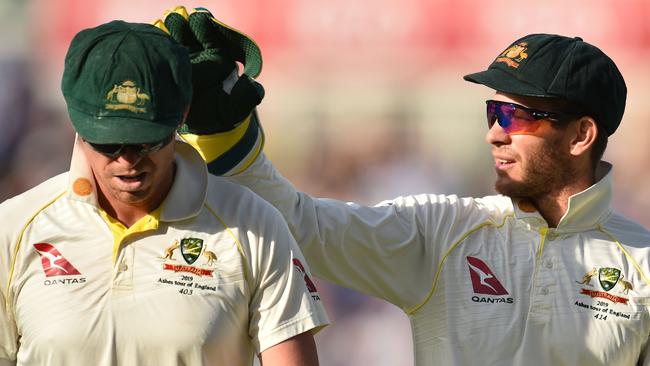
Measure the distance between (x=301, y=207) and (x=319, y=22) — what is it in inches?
176

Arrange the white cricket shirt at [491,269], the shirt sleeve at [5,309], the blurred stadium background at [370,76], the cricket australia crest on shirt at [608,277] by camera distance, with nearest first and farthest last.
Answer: the shirt sleeve at [5,309] → the white cricket shirt at [491,269] → the cricket australia crest on shirt at [608,277] → the blurred stadium background at [370,76]

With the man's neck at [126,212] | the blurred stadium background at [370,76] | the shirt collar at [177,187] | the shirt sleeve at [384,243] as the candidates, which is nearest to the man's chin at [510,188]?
the shirt sleeve at [384,243]

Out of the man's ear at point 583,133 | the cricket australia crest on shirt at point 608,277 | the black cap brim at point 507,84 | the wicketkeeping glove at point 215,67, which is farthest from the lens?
the man's ear at point 583,133

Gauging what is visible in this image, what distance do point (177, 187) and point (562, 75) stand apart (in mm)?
1470

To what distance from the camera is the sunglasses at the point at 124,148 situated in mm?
2691

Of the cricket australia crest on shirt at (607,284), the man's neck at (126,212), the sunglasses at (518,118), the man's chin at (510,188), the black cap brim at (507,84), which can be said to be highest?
the black cap brim at (507,84)

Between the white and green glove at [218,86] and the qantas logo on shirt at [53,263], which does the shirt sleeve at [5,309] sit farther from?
the white and green glove at [218,86]

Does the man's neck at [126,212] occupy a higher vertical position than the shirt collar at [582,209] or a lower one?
higher

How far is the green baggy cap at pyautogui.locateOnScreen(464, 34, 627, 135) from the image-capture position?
3.81 m

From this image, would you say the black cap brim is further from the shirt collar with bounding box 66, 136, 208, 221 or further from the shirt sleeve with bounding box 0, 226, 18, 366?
the shirt sleeve with bounding box 0, 226, 18, 366

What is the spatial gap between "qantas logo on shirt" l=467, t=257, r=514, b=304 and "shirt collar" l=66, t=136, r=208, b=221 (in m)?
1.08

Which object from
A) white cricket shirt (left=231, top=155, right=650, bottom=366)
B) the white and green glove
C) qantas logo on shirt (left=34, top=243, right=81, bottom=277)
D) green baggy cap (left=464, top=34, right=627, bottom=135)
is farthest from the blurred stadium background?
qantas logo on shirt (left=34, top=243, right=81, bottom=277)

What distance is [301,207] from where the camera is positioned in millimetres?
3645

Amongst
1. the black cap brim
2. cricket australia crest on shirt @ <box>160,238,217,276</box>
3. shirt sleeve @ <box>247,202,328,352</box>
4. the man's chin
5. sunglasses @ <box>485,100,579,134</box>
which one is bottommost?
shirt sleeve @ <box>247,202,328,352</box>
